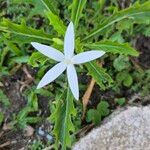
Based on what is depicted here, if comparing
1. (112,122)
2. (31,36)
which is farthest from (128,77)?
(31,36)

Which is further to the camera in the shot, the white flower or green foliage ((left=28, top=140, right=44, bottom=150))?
green foliage ((left=28, top=140, right=44, bottom=150))

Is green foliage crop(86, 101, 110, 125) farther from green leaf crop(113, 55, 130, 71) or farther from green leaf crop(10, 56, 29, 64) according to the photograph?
green leaf crop(10, 56, 29, 64)

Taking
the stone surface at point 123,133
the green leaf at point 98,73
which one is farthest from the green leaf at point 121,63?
the green leaf at point 98,73

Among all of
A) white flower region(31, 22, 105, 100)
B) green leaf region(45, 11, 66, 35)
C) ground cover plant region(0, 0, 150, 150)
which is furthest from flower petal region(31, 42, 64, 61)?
ground cover plant region(0, 0, 150, 150)

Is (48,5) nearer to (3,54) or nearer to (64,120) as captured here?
(3,54)

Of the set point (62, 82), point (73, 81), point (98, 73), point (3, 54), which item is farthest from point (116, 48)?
point (3, 54)

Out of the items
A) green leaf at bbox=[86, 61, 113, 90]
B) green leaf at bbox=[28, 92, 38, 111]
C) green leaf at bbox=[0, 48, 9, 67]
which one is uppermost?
green leaf at bbox=[0, 48, 9, 67]

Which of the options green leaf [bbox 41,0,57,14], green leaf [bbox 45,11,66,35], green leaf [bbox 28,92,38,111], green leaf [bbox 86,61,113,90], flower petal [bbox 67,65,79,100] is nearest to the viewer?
flower petal [bbox 67,65,79,100]
